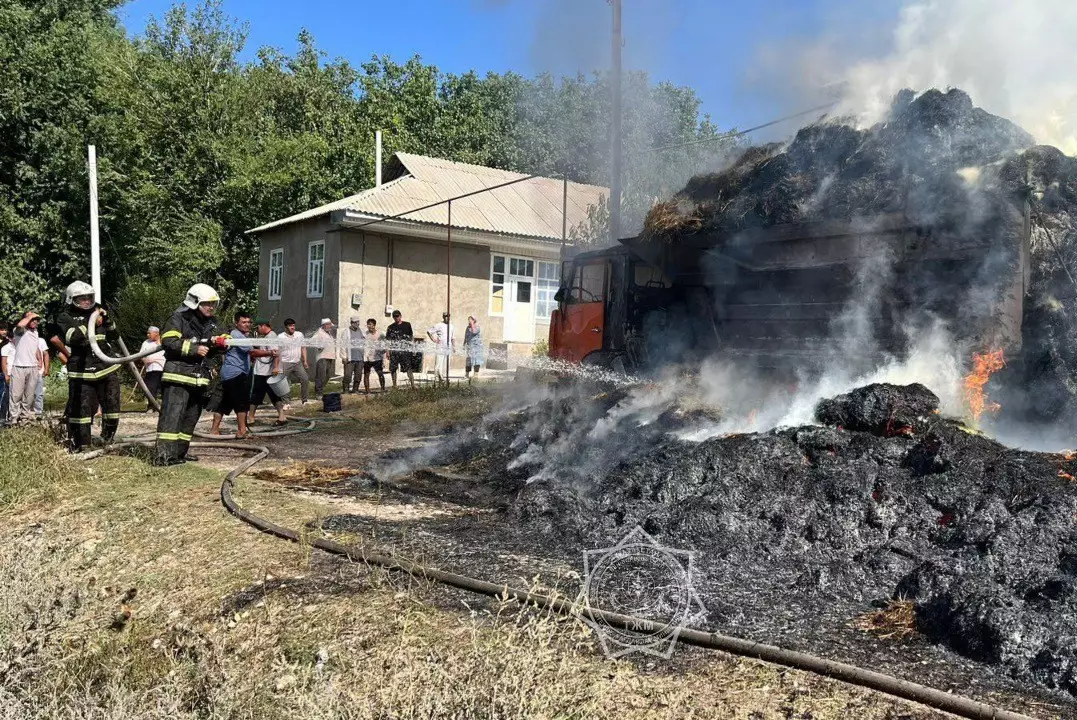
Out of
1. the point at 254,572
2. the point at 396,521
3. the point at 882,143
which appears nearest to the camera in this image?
the point at 254,572

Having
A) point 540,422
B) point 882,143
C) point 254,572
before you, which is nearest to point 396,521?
point 254,572

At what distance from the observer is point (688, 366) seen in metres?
10.8

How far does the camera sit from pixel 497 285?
2214cm

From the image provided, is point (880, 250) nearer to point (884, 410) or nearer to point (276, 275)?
point (884, 410)

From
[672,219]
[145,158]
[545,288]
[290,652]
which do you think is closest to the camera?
[290,652]

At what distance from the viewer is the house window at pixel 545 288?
22703 mm

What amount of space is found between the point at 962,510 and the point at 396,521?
3.85 meters

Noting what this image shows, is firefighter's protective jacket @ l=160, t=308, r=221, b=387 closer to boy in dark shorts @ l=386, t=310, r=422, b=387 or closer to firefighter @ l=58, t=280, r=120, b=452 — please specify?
firefighter @ l=58, t=280, r=120, b=452

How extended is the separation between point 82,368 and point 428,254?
12665mm

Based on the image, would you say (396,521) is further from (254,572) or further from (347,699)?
(347,699)

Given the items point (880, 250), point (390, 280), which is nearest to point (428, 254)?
point (390, 280)

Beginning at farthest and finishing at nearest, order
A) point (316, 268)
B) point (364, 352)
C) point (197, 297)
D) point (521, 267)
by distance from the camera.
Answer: point (521, 267), point (316, 268), point (364, 352), point (197, 297)

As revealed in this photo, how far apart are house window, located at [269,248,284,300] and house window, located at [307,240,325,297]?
1862 mm

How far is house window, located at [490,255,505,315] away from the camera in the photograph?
2205 centimetres
